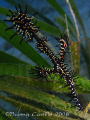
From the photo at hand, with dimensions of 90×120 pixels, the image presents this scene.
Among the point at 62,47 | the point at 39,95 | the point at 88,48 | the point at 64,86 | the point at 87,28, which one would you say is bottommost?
the point at 39,95

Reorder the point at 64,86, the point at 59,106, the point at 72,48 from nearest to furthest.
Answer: the point at 59,106 → the point at 64,86 → the point at 72,48

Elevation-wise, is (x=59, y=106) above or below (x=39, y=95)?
below

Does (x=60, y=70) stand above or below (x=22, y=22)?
below

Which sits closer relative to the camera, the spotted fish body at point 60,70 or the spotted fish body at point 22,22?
the spotted fish body at point 22,22

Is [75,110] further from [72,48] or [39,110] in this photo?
[72,48]

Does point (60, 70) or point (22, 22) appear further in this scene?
point (60, 70)

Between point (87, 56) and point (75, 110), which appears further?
point (87, 56)

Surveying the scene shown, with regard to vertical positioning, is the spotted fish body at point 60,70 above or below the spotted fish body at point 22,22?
below

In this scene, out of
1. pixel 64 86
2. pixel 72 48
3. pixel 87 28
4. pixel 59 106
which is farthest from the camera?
pixel 87 28

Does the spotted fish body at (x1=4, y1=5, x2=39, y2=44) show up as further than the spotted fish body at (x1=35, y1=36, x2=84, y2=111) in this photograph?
No

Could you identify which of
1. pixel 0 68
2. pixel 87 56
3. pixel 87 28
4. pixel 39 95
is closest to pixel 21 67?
pixel 0 68

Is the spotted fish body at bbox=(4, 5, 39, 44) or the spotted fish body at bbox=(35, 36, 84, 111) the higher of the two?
the spotted fish body at bbox=(4, 5, 39, 44)
